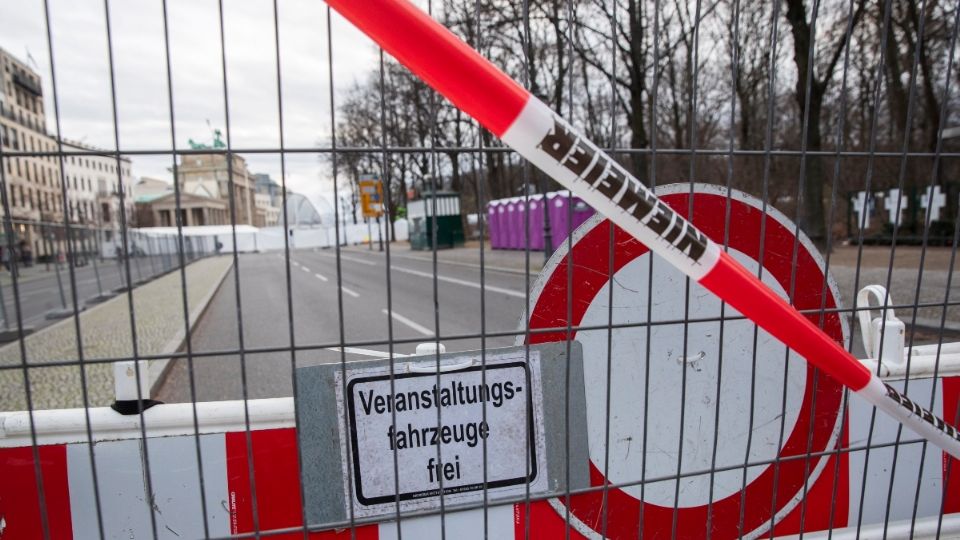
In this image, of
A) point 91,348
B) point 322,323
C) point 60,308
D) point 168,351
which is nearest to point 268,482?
point 168,351

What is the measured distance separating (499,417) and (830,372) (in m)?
0.86

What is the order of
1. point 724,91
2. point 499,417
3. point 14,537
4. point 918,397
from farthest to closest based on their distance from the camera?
point 724,91 → point 918,397 → point 499,417 → point 14,537

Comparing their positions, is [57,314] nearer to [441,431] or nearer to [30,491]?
[30,491]

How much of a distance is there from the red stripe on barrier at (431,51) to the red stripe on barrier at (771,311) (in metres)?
0.61

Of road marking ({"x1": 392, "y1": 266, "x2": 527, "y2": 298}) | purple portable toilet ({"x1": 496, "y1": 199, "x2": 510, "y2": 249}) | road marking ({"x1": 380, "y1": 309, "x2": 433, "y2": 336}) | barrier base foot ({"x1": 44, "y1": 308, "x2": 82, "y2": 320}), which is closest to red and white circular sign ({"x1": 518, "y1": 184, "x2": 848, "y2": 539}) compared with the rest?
road marking ({"x1": 380, "y1": 309, "x2": 433, "y2": 336})

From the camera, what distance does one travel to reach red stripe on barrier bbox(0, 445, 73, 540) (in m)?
1.47

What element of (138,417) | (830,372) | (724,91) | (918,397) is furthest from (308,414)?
(724,91)

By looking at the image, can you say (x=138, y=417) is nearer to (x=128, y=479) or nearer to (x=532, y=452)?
(x=128, y=479)

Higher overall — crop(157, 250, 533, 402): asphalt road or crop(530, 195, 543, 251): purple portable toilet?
crop(530, 195, 543, 251): purple portable toilet

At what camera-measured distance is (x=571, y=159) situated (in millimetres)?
1154

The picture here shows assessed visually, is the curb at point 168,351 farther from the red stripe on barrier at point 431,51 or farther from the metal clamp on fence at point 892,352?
the metal clamp on fence at point 892,352

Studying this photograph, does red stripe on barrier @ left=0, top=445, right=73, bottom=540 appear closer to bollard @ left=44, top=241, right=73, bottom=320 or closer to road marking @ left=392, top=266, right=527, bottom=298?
road marking @ left=392, top=266, right=527, bottom=298

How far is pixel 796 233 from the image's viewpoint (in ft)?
5.46

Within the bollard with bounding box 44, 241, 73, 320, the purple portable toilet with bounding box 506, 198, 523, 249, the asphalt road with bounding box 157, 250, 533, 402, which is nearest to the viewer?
the asphalt road with bounding box 157, 250, 533, 402
